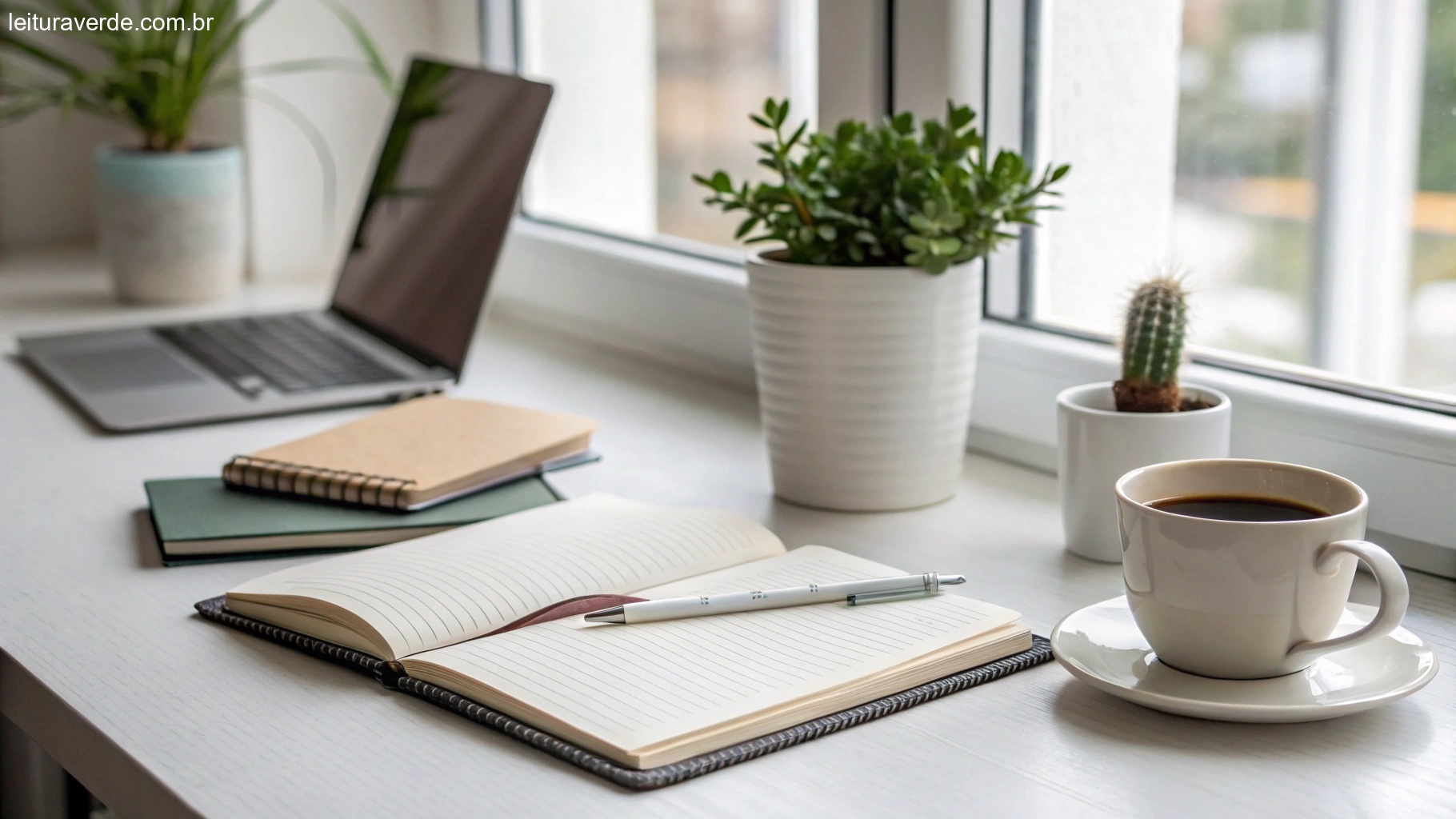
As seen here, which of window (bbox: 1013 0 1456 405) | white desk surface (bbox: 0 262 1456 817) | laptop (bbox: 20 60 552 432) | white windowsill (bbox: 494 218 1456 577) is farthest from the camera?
laptop (bbox: 20 60 552 432)

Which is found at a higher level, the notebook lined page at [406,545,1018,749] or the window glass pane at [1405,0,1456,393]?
the window glass pane at [1405,0,1456,393]

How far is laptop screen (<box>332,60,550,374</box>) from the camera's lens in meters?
1.20

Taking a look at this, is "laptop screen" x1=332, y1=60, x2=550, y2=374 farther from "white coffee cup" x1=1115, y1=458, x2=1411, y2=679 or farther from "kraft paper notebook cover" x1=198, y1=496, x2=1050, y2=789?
"white coffee cup" x1=1115, y1=458, x2=1411, y2=679

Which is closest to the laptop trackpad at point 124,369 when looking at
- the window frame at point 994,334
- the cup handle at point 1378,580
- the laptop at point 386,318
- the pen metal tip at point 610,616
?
the laptop at point 386,318

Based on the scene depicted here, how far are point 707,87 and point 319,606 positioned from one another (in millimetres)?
1567

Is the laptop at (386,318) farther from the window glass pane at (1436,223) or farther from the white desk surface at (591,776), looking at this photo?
the window glass pane at (1436,223)

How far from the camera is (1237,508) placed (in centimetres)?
63

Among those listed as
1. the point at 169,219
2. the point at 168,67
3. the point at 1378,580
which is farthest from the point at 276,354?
the point at 1378,580

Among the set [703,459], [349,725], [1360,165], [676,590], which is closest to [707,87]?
[1360,165]

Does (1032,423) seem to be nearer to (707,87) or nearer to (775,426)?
(775,426)

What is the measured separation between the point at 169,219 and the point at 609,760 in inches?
46.7

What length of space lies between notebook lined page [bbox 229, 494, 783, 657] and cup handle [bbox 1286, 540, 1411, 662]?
31 cm

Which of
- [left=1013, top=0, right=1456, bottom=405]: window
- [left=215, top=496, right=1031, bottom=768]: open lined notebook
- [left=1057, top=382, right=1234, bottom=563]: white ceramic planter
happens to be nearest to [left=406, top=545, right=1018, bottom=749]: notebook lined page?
[left=215, top=496, right=1031, bottom=768]: open lined notebook

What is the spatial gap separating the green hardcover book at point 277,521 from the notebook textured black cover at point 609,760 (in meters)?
0.10
